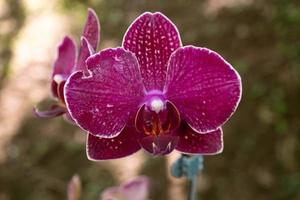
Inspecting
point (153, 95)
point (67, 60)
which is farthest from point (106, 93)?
point (67, 60)

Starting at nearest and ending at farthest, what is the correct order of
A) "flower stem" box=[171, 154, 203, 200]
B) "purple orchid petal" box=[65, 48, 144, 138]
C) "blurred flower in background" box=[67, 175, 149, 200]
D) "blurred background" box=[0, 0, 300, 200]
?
1. "purple orchid petal" box=[65, 48, 144, 138]
2. "flower stem" box=[171, 154, 203, 200]
3. "blurred flower in background" box=[67, 175, 149, 200]
4. "blurred background" box=[0, 0, 300, 200]

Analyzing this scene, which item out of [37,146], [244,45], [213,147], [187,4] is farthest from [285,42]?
[213,147]

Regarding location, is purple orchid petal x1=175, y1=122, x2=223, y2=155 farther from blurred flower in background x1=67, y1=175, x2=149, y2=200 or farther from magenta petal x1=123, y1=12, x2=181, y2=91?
blurred flower in background x1=67, y1=175, x2=149, y2=200

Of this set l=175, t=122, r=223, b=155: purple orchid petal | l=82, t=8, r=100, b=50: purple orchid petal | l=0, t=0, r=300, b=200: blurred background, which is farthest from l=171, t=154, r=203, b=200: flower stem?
l=0, t=0, r=300, b=200: blurred background

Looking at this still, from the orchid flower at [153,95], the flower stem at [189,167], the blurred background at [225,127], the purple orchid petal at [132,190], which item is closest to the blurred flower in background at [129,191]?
the purple orchid petal at [132,190]

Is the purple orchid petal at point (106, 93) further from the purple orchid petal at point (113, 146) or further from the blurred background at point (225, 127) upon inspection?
the blurred background at point (225, 127)

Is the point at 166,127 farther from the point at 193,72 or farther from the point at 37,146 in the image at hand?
the point at 37,146
